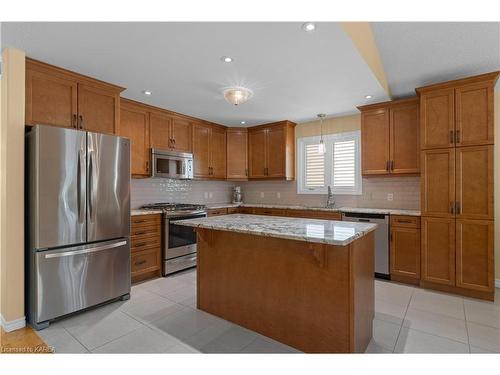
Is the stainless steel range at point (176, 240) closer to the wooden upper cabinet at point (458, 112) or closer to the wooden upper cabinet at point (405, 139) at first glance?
the wooden upper cabinet at point (405, 139)

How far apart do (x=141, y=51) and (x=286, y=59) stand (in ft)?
4.33

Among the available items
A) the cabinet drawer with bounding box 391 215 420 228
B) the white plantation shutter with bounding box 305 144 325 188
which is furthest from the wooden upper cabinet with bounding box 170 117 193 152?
the cabinet drawer with bounding box 391 215 420 228

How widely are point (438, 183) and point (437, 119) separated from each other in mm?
776

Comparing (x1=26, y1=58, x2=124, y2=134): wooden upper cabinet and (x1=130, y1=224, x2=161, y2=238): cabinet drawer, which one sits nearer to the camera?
(x1=26, y1=58, x2=124, y2=134): wooden upper cabinet

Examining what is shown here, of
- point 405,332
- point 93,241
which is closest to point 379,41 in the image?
point 405,332

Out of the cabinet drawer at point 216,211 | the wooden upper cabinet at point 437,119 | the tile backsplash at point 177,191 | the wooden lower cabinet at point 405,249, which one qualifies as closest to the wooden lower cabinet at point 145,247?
the tile backsplash at point 177,191

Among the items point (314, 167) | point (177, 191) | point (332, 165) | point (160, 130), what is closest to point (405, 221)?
point (332, 165)

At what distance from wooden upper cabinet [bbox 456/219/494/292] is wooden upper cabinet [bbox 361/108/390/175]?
4.05 feet

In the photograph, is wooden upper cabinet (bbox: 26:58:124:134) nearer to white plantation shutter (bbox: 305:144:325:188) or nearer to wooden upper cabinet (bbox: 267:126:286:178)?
wooden upper cabinet (bbox: 267:126:286:178)

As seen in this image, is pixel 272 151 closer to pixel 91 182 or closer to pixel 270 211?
pixel 270 211

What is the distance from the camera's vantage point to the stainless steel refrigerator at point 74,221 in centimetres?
242

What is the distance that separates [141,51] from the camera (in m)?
2.41

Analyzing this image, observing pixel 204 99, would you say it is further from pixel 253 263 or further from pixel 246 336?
pixel 246 336

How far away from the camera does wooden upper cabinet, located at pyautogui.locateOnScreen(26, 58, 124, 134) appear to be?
8.52 feet
